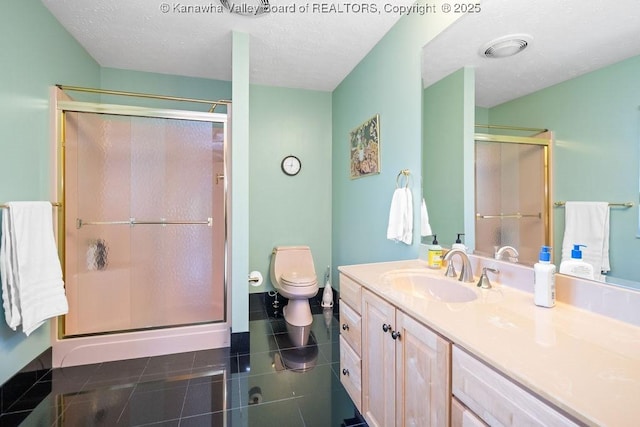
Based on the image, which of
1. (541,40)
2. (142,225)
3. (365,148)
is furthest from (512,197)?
(142,225)

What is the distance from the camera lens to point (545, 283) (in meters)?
1.00

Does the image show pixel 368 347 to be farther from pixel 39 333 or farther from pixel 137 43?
pixel 137 43

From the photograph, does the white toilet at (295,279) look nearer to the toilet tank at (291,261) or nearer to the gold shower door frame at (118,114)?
the toilet tank at (291,261)

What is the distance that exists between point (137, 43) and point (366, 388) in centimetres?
298

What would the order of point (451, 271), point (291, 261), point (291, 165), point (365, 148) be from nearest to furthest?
point (451, 271), point (365, 148), point (291, 261), point (291, 165)

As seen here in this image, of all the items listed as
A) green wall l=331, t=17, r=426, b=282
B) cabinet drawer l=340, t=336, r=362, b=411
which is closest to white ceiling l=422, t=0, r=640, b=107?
green wall l=331, t=17, r=426, b=282

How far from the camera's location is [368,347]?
52.2 inches

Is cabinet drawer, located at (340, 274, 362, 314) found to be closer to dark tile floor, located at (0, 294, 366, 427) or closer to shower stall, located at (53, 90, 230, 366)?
dark tile floor, located at (0, 294, 366, 427)

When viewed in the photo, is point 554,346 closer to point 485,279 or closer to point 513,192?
point 485,279

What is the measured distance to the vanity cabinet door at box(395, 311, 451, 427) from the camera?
33.4 inches

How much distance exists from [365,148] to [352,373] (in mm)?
1749

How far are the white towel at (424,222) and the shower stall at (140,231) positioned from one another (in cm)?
155

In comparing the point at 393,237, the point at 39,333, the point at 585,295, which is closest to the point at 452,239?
the point at 393,237

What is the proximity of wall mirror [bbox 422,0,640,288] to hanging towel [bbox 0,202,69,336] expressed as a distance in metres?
2.44
